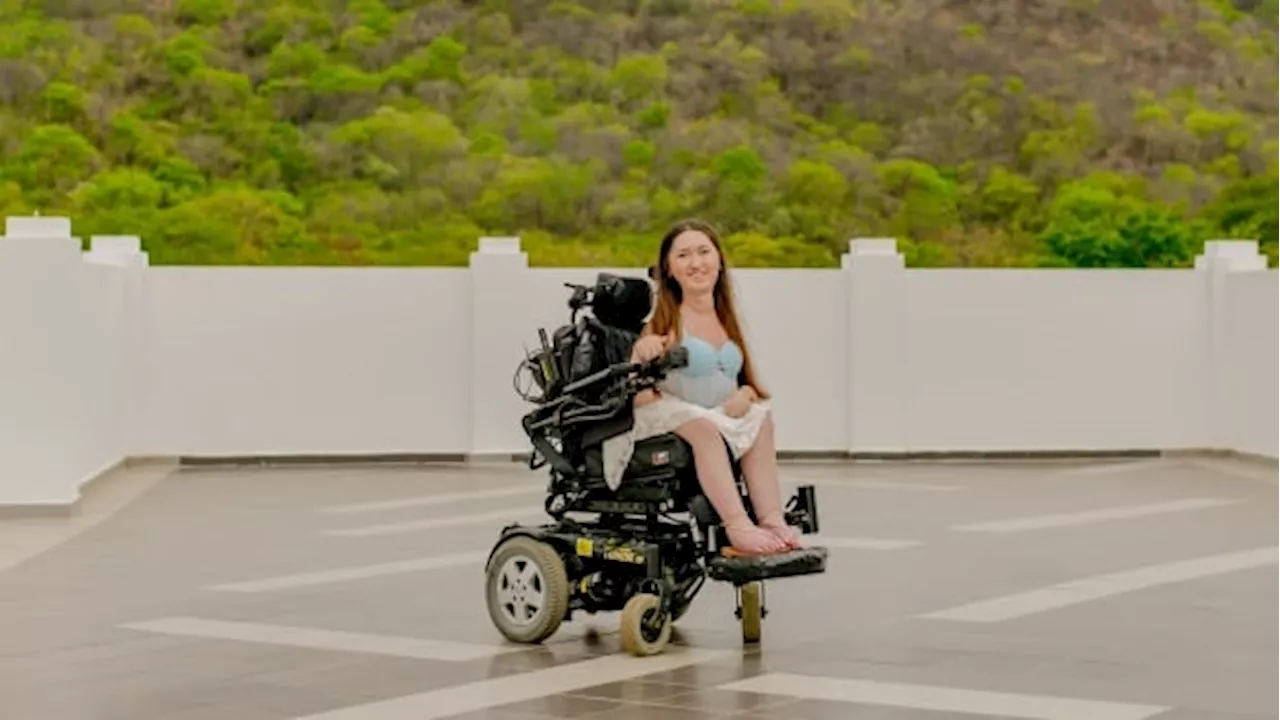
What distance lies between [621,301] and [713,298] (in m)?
0.39

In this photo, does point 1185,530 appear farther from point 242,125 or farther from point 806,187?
point 242,125

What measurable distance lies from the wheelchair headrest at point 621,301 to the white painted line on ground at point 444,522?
16.3ft

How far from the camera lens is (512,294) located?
19.8m

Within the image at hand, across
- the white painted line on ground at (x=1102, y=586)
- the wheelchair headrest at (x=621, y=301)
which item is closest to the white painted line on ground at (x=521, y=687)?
the wheelchair headrest at (x=621, y=301)

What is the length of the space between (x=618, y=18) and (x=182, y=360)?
46785mm

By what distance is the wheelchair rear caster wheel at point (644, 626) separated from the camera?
862cm

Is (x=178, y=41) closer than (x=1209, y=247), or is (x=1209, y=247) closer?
(x=1209, y=247)

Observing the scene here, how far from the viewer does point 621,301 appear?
9172 mm

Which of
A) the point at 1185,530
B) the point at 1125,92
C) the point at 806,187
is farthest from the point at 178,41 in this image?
the point at 1185,530

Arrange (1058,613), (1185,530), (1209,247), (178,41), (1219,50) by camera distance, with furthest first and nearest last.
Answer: (1219,50) → (178,41) → (1209,247) → (1185,530) → (1058,613)

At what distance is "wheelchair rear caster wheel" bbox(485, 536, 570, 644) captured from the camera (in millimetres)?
8953

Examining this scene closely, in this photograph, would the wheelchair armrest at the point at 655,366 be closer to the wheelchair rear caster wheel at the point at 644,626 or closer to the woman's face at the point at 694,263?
the woman's face at the point at 694,263

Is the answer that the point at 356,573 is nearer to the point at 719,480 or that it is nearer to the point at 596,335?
the point at 596,335

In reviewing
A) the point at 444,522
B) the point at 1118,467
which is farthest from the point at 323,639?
the point at 1118,467
